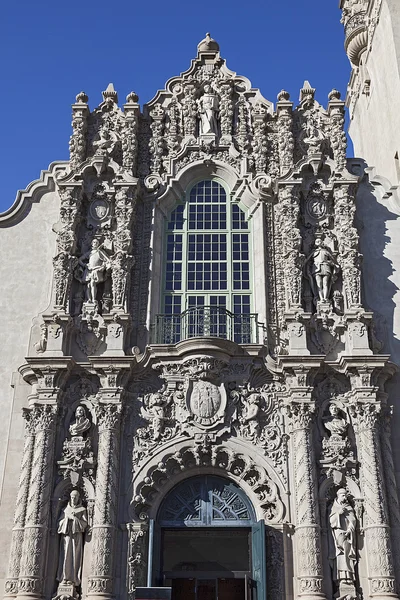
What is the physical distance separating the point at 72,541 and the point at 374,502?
23.7 feet

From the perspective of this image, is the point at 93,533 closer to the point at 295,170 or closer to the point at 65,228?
the point at 65,228

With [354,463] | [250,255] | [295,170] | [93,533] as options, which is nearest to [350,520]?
[354,463]

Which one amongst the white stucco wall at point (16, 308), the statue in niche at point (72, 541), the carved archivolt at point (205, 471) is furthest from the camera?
the white stucco wall at point (16, 308)

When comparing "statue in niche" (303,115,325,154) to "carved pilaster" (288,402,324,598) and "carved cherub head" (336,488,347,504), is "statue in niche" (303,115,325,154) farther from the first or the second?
"carved cherub head" (336,488,347,504)

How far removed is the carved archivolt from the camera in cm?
1755

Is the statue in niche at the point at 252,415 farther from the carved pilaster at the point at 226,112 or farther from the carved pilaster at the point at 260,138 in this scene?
the carved pilaster at the point at 226,112

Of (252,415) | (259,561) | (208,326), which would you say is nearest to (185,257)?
(208,326)

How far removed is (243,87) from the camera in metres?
23.5

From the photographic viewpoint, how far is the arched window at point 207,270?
19.7 meters

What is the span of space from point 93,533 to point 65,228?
8.52m

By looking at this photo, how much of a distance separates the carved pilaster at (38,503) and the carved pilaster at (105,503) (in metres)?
1.16

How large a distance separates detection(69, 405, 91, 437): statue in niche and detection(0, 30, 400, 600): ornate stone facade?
0.06 m

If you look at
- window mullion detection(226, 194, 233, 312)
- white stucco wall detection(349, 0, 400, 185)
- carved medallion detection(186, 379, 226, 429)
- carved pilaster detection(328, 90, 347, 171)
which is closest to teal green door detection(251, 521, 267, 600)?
carved medallion detection(186, 379, 226, 429)

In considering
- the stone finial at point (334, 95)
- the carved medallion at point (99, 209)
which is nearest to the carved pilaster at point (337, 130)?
the stone finial at point (334, 95)
